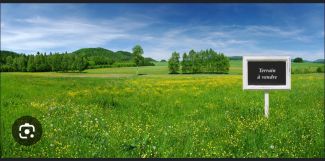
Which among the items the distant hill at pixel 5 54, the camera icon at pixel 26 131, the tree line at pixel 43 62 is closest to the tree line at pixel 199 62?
the tree line at pixel 43 62

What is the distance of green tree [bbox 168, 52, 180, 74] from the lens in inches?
547

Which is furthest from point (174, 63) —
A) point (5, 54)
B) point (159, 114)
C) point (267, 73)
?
point (5, 54)

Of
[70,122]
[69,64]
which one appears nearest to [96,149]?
[70,122]

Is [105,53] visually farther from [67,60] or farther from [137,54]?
[67,60]

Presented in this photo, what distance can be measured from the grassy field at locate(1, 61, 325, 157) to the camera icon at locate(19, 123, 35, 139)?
26cm

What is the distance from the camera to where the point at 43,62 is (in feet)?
46.9

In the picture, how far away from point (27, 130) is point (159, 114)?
323 centimetres

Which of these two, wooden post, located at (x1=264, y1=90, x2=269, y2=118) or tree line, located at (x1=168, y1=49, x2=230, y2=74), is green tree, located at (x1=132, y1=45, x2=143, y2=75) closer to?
tree line, located at (x1=168, y1=49, x2=230, y2=74)

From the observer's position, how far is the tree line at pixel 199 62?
1373cm

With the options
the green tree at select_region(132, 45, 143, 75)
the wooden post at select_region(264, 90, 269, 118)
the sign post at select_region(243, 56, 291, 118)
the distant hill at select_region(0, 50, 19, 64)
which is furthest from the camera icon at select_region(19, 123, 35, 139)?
the wooden post at select_region(264, 90, 269, 118)

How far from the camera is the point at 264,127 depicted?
13.1 meters

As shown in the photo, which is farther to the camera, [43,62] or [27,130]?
[43,62]

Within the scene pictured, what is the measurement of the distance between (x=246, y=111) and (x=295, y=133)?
1467 mm

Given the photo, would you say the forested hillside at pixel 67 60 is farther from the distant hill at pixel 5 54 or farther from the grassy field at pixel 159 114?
the grassy field at pixel 159 114
